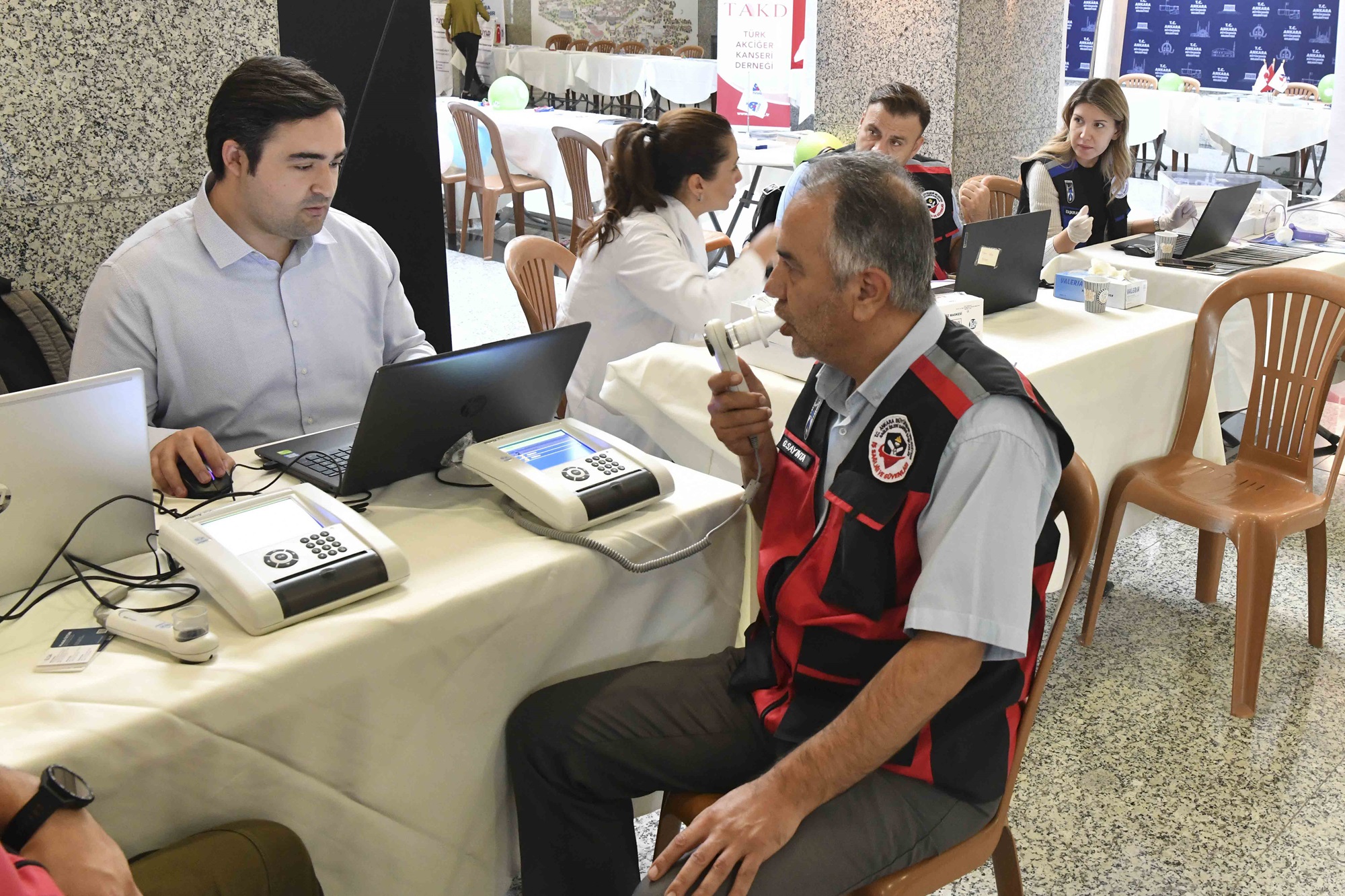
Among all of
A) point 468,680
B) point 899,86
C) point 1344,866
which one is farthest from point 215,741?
point 899,86

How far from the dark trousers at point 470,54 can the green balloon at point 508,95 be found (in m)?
3.46

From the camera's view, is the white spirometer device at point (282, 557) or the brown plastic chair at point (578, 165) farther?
the brown plastic chair at point (578, 165)

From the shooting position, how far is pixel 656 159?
2.55 metres

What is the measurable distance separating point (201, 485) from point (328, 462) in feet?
0.56

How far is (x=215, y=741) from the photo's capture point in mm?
1092

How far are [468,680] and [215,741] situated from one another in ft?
1.04

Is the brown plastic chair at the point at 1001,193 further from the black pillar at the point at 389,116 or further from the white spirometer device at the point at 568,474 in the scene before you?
the white spirometer device at the point at 568,474

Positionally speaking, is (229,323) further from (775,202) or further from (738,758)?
(775,202)

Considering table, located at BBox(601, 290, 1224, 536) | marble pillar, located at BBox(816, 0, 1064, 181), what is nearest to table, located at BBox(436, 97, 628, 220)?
marble pillar, located at BBox(816, 0, 1064, 181)

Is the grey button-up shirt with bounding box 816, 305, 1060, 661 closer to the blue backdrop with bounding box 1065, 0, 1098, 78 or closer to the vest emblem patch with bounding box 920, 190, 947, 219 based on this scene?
the vest emblem patch with bounding box 920, 190, 947, 219

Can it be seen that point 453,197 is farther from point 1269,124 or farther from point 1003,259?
point 1269,124

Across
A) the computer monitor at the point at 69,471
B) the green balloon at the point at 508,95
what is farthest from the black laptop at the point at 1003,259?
the green balloon at the point at 508,95

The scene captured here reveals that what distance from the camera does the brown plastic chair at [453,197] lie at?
646 cm

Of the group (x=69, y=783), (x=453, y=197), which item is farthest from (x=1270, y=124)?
(x=69, y=783)
